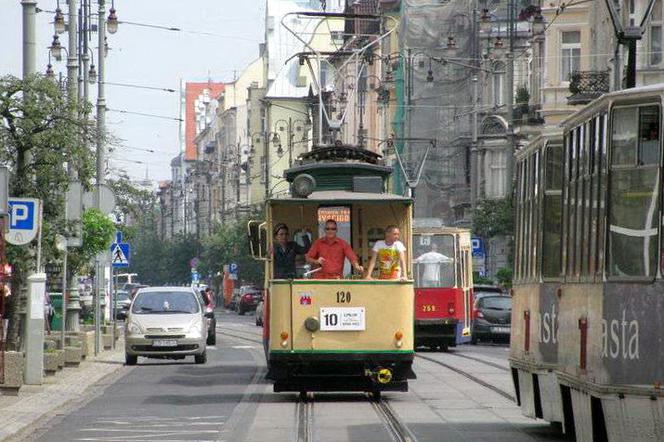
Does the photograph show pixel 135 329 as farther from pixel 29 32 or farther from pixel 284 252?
pixel 284 252

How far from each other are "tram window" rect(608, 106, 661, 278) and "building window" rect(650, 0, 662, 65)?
4261 centimetres

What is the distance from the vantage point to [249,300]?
10219cm

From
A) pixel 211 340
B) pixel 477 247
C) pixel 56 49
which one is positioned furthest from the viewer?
pixel 477 247

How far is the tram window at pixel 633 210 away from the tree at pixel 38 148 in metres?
17.3

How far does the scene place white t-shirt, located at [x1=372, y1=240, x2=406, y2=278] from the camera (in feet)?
76.6

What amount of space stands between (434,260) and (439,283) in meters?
0.57

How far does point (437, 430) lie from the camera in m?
18.9

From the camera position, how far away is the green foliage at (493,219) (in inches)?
2532

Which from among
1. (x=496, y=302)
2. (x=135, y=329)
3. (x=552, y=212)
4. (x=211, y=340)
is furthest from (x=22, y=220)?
(x=496, y=302)

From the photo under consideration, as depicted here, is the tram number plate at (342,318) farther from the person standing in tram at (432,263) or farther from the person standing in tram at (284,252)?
the person standing in tram at (432,263)

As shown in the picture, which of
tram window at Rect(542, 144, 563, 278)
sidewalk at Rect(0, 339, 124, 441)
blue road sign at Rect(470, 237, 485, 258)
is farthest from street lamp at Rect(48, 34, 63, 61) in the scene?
tram window at Rect(542, 144, 563, 278)

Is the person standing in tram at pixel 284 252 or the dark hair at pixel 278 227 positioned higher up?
the dark hair at pixel 278 227

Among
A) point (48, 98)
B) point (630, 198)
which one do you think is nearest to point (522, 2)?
point (48, 98)

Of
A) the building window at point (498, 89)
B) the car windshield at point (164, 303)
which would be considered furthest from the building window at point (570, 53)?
the car windshield at point (164, 303)
